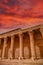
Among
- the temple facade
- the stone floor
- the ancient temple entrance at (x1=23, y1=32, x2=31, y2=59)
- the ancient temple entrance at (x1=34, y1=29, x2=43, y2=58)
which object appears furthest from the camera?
the ancient temple entrance at (x1=23, y1=32, x2=31, y2=59)

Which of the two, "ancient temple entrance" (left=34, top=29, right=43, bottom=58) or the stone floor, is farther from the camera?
"ancient temple entrance" (left=34, top=29, right=43, bottom=58)

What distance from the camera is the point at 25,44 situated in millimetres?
19656

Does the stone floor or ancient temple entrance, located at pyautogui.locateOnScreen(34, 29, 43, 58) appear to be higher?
ancient temple entrance, located at pyautogui.locateOnScreen(34, 29, 43, 58)

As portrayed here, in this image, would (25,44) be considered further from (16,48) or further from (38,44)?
(38,44)

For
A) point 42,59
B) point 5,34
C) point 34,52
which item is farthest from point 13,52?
point 42,59

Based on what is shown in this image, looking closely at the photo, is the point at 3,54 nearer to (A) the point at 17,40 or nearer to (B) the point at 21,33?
(A) the point at 17,40

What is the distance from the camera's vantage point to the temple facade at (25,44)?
1711 cm

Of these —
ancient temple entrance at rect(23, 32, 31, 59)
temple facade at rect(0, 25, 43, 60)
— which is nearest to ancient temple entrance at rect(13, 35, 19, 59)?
temple facade at rect(0, 25, 43, 60)

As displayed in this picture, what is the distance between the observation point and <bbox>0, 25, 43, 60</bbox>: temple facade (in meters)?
17.1

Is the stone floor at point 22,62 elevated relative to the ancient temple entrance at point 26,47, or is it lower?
lower

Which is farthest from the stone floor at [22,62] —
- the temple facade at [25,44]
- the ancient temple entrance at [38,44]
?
the ancient temple entrance at [38,44]

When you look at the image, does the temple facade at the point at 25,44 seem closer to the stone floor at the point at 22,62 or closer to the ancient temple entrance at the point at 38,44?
the ancient temple entrance at the point at 38,44

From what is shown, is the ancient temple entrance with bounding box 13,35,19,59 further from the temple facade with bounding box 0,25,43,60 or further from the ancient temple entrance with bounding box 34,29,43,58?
the ancient temple entrance with bounding box 34,29,43,58

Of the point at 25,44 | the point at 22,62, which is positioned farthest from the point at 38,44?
the point at 22,62
